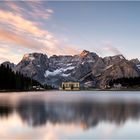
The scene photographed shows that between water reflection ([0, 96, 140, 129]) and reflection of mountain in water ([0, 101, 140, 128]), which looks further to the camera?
reflection of mountain in water ([0, 101, 140, 128])

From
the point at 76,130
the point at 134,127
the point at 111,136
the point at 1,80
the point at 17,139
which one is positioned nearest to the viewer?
the point at 17,139

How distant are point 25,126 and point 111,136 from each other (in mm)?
9251

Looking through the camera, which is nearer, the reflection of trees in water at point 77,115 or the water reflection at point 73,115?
the water reflection at point 73,115

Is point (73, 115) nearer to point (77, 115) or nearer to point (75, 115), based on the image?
point (75, 115)

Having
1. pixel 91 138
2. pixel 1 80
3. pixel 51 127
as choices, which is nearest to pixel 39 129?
pixel 51 127

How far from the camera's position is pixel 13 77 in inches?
7869

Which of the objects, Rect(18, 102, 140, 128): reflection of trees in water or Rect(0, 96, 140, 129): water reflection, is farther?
Rect(18, 102, 140, 128): reflection of trees in water

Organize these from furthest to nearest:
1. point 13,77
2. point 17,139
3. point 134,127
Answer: point 13,77 < point 134,127 < point 17,139

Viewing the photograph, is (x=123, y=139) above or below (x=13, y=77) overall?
below

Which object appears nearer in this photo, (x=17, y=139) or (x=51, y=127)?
(x=17, y=139)

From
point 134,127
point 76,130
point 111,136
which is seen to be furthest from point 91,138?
point 134,127

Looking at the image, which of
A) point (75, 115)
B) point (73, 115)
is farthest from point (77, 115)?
point (73, 115)

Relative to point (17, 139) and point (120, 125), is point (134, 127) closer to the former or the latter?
point (120, 125)

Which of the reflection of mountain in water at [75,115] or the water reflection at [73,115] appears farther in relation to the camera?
the reflection of mountain in water at [75,115]
